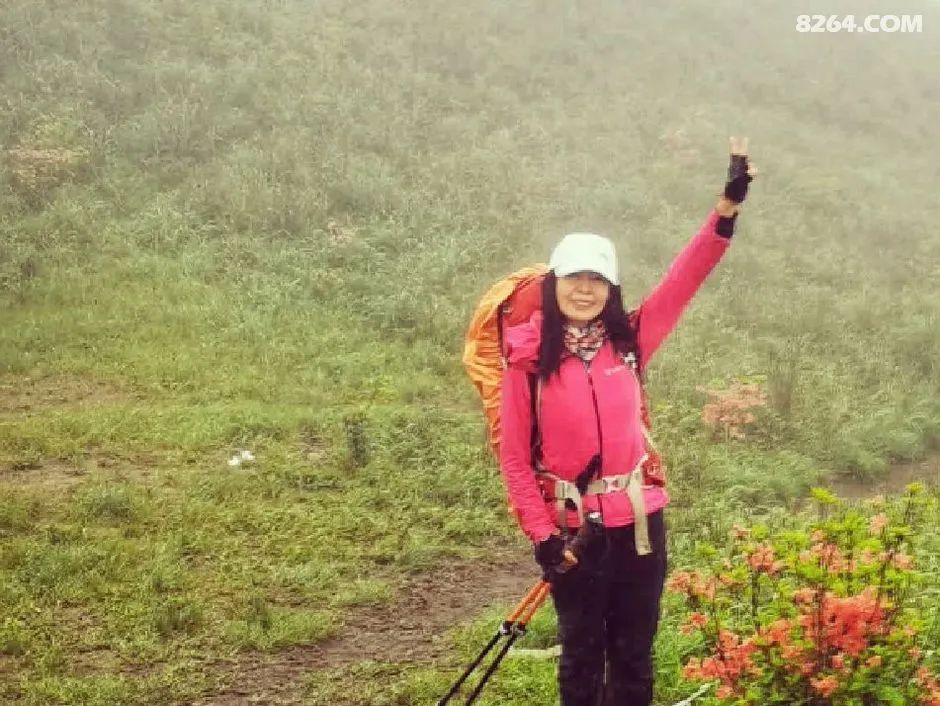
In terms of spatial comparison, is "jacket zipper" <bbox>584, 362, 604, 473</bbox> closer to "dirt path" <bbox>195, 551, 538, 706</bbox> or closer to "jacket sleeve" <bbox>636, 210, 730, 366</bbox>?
"jacket sleeve" <bbox>636, 210, 730, 366</bbox>

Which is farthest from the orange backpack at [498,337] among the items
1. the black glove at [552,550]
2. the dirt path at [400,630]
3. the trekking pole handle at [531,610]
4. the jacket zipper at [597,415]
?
the dirt path at [400,630]

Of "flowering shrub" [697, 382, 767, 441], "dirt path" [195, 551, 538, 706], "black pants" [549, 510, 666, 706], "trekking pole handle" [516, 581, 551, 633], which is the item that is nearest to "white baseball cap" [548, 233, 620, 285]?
→ "black pants" [549, 510, 666, 706]

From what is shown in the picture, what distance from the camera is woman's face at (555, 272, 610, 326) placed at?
366cm

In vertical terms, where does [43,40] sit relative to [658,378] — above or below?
above

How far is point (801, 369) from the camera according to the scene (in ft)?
39.5

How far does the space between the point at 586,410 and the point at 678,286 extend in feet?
2.14

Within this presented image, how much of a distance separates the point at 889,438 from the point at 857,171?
10.8 m

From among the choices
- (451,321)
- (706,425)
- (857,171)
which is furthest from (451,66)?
(706,425)

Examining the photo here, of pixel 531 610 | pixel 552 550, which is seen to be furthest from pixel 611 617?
pixel 552 550

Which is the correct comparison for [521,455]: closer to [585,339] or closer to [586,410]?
[586,410]

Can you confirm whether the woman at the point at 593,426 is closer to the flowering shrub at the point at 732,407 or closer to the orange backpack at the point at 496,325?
the orange backpack at the point at 496,325

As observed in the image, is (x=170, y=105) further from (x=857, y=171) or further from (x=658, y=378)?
(x=857, y=171)

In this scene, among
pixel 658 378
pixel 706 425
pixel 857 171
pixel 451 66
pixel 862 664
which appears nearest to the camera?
pixel 862 664

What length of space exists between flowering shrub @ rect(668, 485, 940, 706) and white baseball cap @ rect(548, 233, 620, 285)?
121 cm
